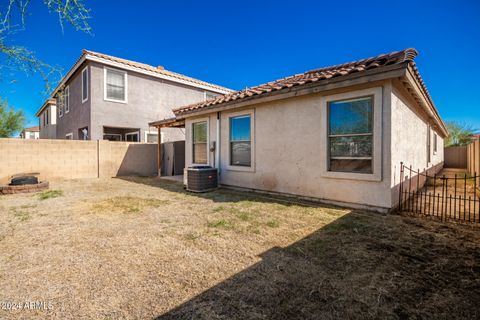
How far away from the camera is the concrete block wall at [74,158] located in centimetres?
922

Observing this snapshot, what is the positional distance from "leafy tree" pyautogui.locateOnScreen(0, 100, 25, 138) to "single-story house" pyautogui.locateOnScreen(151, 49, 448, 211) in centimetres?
2428

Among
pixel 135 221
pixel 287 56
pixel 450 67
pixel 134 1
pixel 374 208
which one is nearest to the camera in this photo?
pixel 135 221

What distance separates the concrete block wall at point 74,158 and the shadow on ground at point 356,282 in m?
11.2

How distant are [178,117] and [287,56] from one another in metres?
9.60

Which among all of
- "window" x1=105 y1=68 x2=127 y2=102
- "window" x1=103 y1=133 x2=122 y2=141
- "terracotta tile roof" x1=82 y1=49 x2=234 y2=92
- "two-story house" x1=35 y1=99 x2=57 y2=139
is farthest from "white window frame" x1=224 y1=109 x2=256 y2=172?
"two-story house" x1=35 y1=99 x2=57 y2=139

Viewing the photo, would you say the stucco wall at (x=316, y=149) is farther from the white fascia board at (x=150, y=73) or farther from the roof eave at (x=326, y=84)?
the white fascia board at (x=150, y=73)

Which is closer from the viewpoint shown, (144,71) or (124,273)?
(124,273)

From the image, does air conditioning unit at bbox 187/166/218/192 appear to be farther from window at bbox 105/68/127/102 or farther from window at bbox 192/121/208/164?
window at bbox 105/68/127/102

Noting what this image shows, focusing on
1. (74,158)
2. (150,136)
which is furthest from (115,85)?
(74,158)

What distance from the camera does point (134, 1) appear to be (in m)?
8.71

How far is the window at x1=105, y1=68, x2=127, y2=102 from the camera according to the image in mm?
12531

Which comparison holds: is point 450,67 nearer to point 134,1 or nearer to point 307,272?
point 134,1

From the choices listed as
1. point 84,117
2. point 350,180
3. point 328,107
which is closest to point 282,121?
point 328,107

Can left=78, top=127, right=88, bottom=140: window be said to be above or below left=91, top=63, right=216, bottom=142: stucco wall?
below
